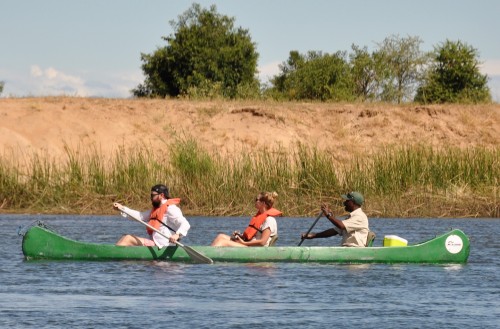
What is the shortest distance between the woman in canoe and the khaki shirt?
1078 mm

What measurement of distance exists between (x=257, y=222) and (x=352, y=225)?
148cm

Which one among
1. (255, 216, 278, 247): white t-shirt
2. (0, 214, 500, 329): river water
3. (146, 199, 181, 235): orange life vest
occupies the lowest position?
(0, 214, 500, 329): river water

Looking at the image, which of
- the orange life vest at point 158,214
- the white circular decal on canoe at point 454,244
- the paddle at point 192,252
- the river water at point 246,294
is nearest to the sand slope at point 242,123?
the river water at point 246,294

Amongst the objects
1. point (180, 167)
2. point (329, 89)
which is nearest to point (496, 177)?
point (180, 167)

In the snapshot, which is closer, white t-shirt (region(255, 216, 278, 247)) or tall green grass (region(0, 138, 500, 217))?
white t-shirt (region(255, 216, 278, 247))

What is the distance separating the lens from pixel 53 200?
33.7 m

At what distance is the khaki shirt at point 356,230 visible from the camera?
19.9 m

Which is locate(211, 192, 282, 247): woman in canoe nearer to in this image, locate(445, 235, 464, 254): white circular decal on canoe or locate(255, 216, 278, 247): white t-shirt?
locate(255, 216, 278, 247): white t-shirt

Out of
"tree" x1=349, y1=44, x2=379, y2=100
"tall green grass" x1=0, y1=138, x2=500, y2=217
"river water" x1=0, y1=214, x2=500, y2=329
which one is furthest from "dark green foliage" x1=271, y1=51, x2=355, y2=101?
"river water" x1=0, y1=214, x2=500, y2=329

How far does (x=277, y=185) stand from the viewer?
3306 cm

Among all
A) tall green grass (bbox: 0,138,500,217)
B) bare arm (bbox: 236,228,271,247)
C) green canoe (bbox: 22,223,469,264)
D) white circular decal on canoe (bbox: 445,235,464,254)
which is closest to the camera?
green canoe (bbox: 22,223,469,264)

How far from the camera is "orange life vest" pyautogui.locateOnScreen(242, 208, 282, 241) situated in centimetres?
2005

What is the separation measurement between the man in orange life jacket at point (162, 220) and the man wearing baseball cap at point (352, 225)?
6.53 feet

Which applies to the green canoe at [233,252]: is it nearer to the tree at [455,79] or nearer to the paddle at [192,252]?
the paddle at [192,252]
